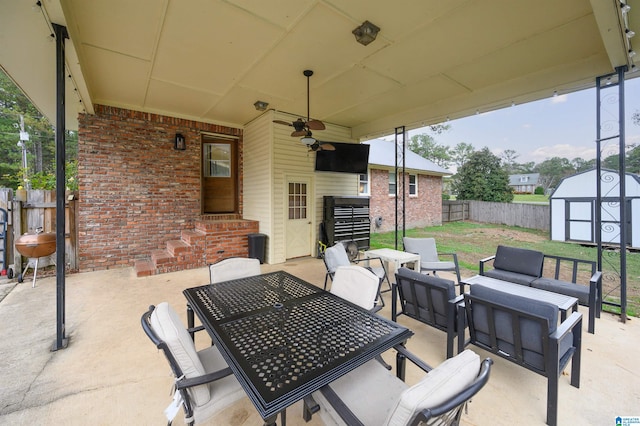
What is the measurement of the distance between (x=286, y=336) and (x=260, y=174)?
5.16 m

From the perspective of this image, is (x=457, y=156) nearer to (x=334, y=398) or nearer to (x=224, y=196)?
(x=224, y=196)

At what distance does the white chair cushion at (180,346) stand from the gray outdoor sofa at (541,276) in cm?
391

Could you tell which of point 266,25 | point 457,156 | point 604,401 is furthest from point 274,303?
point 457,156

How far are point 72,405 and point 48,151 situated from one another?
18.3 m

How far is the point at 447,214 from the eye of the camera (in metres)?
13.5

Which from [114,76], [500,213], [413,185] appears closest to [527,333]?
[114,76]

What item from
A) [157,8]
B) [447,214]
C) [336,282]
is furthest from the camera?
[447,214]

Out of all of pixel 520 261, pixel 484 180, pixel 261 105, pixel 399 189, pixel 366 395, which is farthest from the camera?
pixel 484 180

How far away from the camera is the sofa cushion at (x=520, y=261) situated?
356 cm

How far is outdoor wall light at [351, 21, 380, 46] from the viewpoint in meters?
2.92

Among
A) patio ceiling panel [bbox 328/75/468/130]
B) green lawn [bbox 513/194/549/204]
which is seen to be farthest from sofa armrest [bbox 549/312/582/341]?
green lawn [bbox 513/194/549/204]

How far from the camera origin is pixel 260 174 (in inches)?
246

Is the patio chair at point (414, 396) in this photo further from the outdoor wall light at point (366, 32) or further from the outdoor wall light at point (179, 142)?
the outdoor wall light at point (179, 142)

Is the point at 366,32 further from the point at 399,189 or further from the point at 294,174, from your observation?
the point at 399,189
